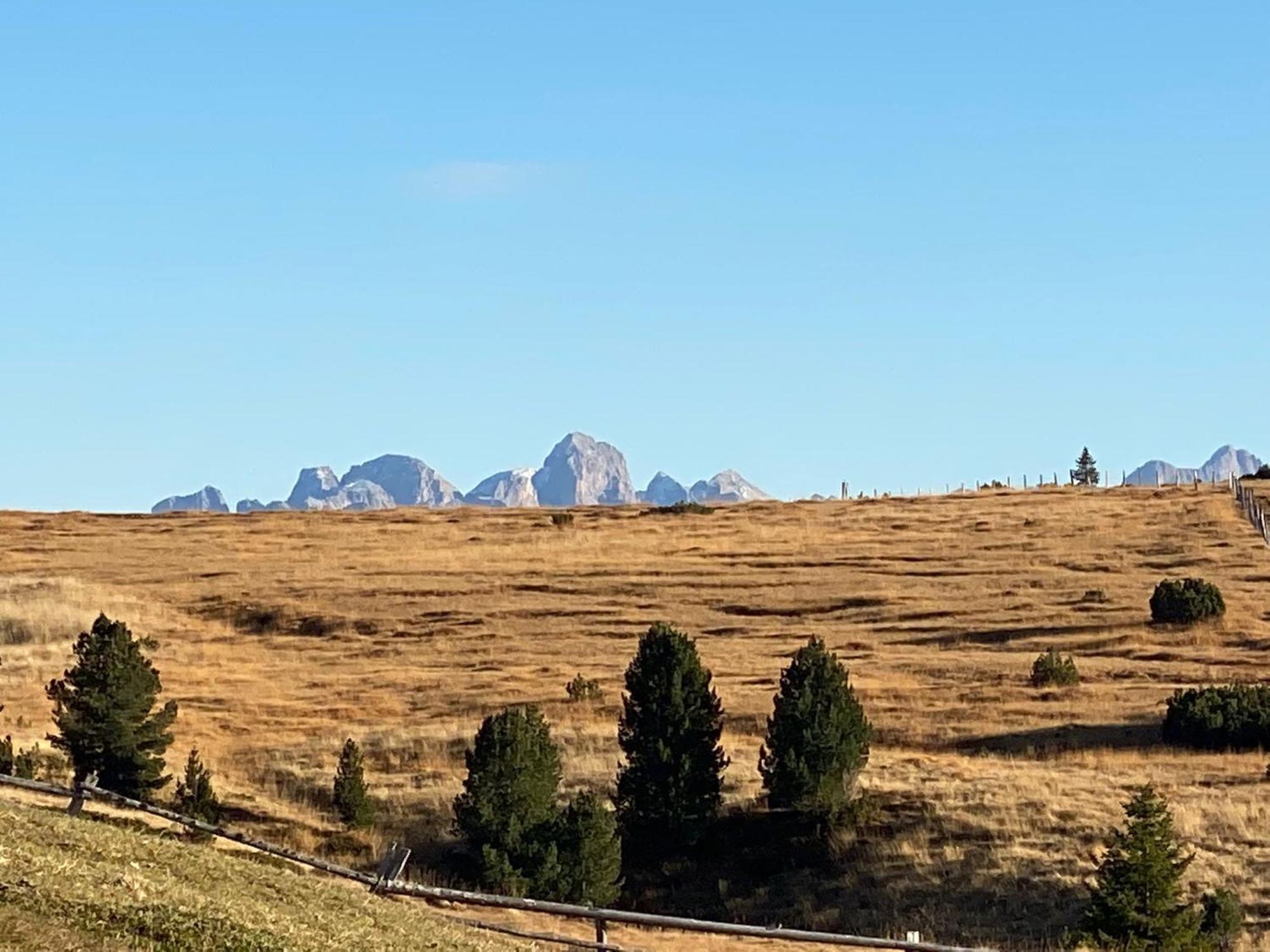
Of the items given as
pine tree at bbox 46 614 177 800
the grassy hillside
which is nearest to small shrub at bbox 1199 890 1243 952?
the grassy hillside

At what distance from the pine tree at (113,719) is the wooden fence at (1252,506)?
42931mm

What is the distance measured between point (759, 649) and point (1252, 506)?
3023 centimetres

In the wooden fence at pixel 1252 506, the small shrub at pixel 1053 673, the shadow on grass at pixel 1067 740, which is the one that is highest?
the wooden fence at pixel 1252 506

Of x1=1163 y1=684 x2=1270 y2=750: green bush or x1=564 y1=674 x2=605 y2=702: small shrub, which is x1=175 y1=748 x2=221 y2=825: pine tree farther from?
x1=1163 y1=684 x2=1270 y2=750: green bush

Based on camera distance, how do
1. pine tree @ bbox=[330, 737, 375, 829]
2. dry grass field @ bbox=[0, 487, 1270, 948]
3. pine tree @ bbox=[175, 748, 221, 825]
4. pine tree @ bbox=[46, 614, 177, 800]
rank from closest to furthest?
dry grass field @ bbox=[0, 487, 1270, 948], pine tree @ bbox=[175, 748, 221, 825], pine tree @ bbox=[330, 737, 375, 829], pine tree @ bbox=[46, 614, 177, 800]

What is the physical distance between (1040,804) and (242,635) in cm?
3355

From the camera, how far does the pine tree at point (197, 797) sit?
35.0 m

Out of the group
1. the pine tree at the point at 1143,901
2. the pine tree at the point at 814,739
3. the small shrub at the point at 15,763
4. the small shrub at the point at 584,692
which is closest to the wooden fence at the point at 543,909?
the pine tree at the point at 1143,901

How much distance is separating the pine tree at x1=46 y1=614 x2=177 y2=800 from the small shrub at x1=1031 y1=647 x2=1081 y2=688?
21.8 metres

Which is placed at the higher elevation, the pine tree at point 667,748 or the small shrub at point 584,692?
the small shrub at point 584,692

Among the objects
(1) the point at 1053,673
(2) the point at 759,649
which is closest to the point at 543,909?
(1) the point at 1053,673

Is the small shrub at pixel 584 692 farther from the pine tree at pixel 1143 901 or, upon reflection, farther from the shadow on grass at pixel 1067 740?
the pine tree at pixel 1143 901

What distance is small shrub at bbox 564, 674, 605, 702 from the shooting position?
45531mm

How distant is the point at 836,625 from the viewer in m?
56.3
